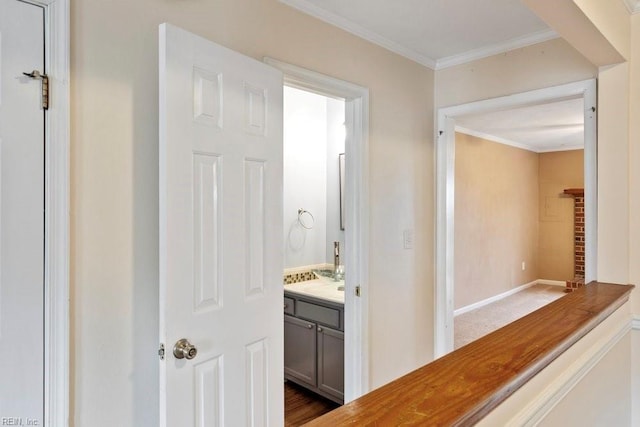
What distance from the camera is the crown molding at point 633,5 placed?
6.38 ft

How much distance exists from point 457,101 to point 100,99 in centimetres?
222

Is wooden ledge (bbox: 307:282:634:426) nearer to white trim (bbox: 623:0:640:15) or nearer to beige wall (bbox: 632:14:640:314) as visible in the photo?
beige wall (bbox: 632:14:640:314)

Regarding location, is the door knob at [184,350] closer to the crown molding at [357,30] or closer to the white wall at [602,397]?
the white wall at [602,397]

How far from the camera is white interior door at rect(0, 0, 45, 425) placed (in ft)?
3.81

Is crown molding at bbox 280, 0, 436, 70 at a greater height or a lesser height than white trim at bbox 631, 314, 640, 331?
greater

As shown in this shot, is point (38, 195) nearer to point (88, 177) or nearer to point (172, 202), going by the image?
point (88, 177)

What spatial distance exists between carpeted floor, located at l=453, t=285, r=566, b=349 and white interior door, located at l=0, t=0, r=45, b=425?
3737 mm

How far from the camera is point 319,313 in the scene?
2807mm

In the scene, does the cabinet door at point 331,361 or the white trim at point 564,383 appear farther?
the cabinet door at point 331,361

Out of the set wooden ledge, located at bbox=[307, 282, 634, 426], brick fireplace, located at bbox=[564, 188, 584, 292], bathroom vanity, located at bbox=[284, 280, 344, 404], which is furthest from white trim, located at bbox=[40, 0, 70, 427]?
brick fireplace, located at bbox=[564, 188, 584, 292]

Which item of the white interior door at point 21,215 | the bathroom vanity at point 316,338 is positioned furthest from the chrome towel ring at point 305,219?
the white interior door at point 21,215

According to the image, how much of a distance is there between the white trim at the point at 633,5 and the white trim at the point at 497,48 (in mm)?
358

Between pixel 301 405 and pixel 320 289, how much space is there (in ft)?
2.67

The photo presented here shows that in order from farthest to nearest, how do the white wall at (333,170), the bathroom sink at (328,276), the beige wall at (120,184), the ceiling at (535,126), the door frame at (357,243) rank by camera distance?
the ceiling at (535,126), the white wall at (333,170), the bathroom sink at (328,276), the door frame at (357,243), the beige wall at (120,184)
